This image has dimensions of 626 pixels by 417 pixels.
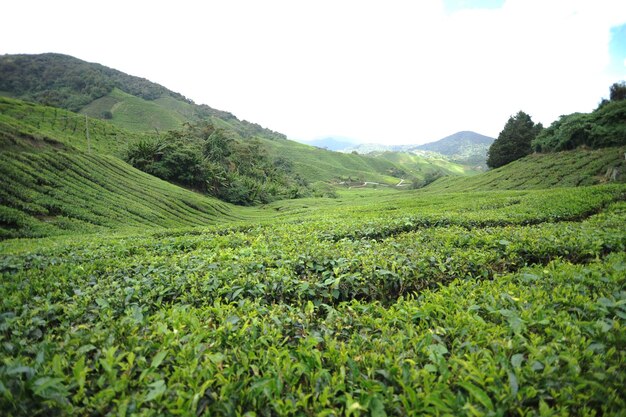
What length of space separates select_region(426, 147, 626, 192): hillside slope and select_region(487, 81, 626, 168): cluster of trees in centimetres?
185

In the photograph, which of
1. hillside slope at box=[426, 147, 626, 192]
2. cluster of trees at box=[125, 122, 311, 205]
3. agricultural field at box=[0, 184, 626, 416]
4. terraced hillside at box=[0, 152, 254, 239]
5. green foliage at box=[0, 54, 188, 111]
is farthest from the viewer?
green foliage at box=[0, 54, 188, 111]

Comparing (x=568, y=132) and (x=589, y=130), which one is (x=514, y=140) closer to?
(x=568, y=132)

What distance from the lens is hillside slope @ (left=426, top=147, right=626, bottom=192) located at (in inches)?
1235

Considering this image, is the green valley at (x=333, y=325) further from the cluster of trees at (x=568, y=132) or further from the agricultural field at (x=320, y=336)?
the cluster of trees at (x=568, y=132)

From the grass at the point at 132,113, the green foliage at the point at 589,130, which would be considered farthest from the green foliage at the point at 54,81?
the green foliage at the point at 589,130

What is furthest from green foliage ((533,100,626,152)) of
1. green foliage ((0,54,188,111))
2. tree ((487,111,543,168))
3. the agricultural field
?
green foliage ((0,54,188,111))

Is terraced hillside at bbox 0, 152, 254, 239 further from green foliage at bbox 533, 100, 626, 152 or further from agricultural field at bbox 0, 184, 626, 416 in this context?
green foliage at bbox 533, 100, 626, 152

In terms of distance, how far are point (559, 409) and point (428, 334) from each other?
1.07m

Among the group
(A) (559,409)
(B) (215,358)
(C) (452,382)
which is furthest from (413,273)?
(B) (215,358)

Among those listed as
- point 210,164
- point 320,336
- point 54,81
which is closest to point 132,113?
point 54,81

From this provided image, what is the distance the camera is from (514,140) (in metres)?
59.0

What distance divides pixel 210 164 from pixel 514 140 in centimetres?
5961

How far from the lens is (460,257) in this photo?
18.5 feet

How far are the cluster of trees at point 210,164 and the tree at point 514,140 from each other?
42.4 metres
